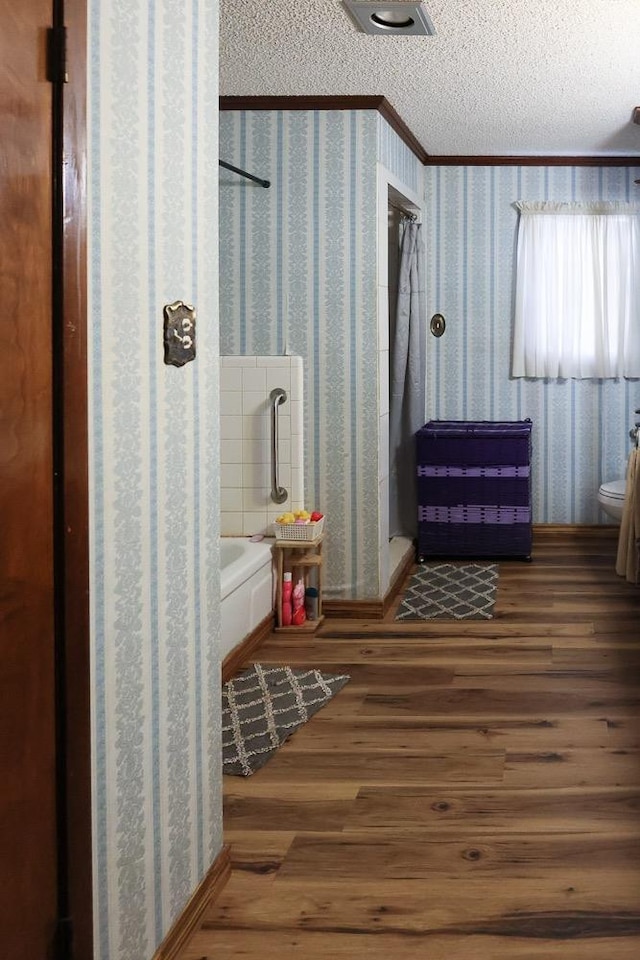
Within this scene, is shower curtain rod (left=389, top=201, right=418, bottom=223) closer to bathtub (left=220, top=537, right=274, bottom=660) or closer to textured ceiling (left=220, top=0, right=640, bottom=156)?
textured ceiling (left=220, top=0, right=640, bottom=156)

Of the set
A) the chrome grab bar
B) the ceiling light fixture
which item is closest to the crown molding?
the ceiling light fixture

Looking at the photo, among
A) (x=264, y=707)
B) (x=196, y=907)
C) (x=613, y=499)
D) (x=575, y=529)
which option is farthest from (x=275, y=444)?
(x=196, y=907)

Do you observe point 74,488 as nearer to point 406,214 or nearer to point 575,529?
point 406,214

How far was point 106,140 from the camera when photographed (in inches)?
81.2

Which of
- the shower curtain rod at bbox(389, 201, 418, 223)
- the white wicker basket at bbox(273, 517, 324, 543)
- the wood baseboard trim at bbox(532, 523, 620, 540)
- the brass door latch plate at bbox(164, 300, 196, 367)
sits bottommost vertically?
the wood baseboard trim at bbox(532, 523, 620, 540)

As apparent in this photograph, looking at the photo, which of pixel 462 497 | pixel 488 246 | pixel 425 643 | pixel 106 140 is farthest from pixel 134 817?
pixel 488 246

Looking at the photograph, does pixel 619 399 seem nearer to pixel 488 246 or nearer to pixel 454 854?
pixel 488 246

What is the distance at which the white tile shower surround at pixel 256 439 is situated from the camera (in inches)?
221

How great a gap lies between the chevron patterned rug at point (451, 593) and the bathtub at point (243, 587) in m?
0.74

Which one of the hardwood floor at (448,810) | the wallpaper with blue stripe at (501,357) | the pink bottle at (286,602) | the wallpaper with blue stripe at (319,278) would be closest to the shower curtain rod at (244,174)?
the wallpaper with blue stripe at (319,278)

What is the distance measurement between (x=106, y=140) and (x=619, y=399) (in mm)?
6037

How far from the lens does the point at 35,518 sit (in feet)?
6.02

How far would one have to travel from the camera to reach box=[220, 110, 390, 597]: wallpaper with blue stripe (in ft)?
18.1

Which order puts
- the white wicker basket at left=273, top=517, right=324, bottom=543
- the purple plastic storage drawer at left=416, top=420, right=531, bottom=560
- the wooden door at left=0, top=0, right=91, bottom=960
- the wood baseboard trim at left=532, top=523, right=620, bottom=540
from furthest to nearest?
the wood baseboard trim at left=532, top=523, right=620, bottom=540
the purple plastic storage drawer at left=416, top=420, right=531, bottom=560
the white wicker basket at left=273, top=517, right=324, bottom=543
the wooden door at left=0, top=0, right=91, bottom=960
